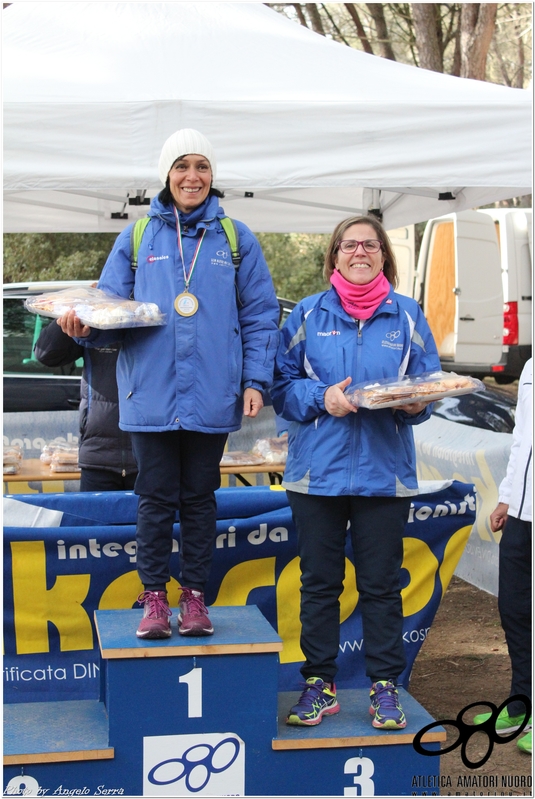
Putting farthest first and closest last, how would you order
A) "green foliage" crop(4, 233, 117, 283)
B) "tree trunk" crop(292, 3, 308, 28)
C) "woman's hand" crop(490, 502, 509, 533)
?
"green foliage" crop(4, 233, 117, 283)
"tree trunk" crop(292, 3, 308, 28)
"woman's hand" crop(490, 502, 509, 533)

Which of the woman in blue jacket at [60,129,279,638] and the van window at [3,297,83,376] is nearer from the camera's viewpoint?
the woman in blue jacket at [60,129,279,638]

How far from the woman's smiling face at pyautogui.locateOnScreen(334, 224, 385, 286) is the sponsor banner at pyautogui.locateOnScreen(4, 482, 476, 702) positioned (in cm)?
113

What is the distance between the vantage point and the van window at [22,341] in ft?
22.1

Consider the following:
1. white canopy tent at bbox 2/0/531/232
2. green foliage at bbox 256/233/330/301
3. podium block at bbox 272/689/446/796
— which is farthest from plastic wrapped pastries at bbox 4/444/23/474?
green foliage at bbox 256/233/330/301

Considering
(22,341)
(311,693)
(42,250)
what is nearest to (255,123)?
(311,693)

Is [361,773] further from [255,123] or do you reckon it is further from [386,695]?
[255,123]

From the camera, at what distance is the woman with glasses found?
3012 millimetres

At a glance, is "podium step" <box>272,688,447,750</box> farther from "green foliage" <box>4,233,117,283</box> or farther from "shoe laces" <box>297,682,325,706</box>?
"green foliage" <box>4,233,117,283</box>

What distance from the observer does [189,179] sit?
3033 mm

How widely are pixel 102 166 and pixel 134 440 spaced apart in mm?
1638

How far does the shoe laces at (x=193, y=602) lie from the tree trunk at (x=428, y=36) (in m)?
9.84

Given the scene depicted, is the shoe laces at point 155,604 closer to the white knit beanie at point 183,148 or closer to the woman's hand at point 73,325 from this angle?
the woman's hand at point 73,325

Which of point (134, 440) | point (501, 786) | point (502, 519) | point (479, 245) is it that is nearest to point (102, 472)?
point (134, 440)

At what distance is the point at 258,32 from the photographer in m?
5.29
